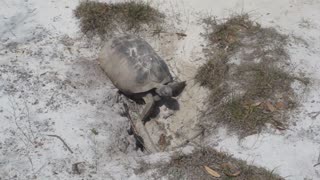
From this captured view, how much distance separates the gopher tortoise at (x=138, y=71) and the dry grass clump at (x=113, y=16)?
1.64 ft

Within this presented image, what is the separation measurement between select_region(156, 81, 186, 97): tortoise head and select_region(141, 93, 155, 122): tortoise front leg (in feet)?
0.47

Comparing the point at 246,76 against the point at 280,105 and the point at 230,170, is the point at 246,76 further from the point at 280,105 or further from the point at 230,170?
the point at 230,170

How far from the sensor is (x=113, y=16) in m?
6.54

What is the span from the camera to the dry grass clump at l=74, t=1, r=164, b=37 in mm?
6383

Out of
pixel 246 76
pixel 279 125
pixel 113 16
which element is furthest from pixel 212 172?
pixel 113 16

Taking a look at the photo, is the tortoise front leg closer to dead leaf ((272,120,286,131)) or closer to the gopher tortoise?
the gopher tortoise

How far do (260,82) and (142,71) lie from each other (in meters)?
1.45

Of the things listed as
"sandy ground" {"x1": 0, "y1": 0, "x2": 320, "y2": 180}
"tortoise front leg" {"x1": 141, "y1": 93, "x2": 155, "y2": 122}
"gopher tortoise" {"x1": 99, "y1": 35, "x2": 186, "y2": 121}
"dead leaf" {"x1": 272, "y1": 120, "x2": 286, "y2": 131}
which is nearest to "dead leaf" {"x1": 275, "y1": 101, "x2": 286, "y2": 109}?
"sandy ground" {"x1": 0, "y1": 0, "x2": 320, "y2": 180}

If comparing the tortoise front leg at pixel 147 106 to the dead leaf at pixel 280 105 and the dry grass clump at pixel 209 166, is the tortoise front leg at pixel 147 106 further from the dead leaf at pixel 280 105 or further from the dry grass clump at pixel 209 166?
the dead leaf at pixel 280 105

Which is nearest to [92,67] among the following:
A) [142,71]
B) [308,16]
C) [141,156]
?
[142,71]

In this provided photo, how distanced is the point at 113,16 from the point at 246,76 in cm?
203

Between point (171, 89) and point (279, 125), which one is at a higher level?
point (279, 125)

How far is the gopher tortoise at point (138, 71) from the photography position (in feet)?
19.0

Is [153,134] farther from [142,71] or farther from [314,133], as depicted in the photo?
[314,133]
